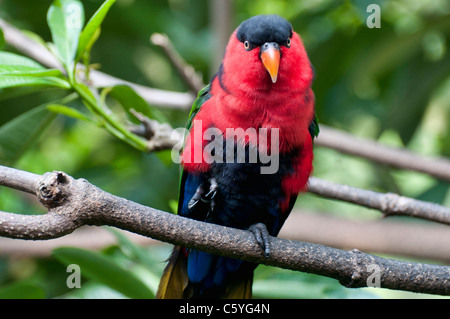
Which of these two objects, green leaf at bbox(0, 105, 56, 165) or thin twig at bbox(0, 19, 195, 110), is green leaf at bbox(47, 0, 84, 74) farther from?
thin twig at bbox(0, 19, 195, 110)

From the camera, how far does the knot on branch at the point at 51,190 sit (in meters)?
1.66

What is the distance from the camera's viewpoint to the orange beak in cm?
239

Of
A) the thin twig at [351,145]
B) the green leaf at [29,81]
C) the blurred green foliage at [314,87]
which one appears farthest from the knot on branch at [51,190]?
the thin twig at [351,145]

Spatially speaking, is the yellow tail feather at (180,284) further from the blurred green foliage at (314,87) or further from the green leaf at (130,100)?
the green leaf at (130,100)

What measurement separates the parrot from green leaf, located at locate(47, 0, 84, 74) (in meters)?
0.67

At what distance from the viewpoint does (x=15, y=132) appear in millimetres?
2680

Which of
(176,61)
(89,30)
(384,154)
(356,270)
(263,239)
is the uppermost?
(176,61)

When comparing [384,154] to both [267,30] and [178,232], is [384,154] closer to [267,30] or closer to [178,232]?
[267,30]

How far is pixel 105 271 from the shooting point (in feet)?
8.56

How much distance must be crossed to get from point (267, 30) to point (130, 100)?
81 centimetres

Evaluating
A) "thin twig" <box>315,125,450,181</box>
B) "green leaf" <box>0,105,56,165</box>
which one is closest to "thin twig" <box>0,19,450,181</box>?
"thin twig" <box>315,125,450,181</box>

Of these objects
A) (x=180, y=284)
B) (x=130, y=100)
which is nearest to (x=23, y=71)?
(x=130, y=100)

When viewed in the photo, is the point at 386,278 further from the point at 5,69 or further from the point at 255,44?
the point at 5,69
